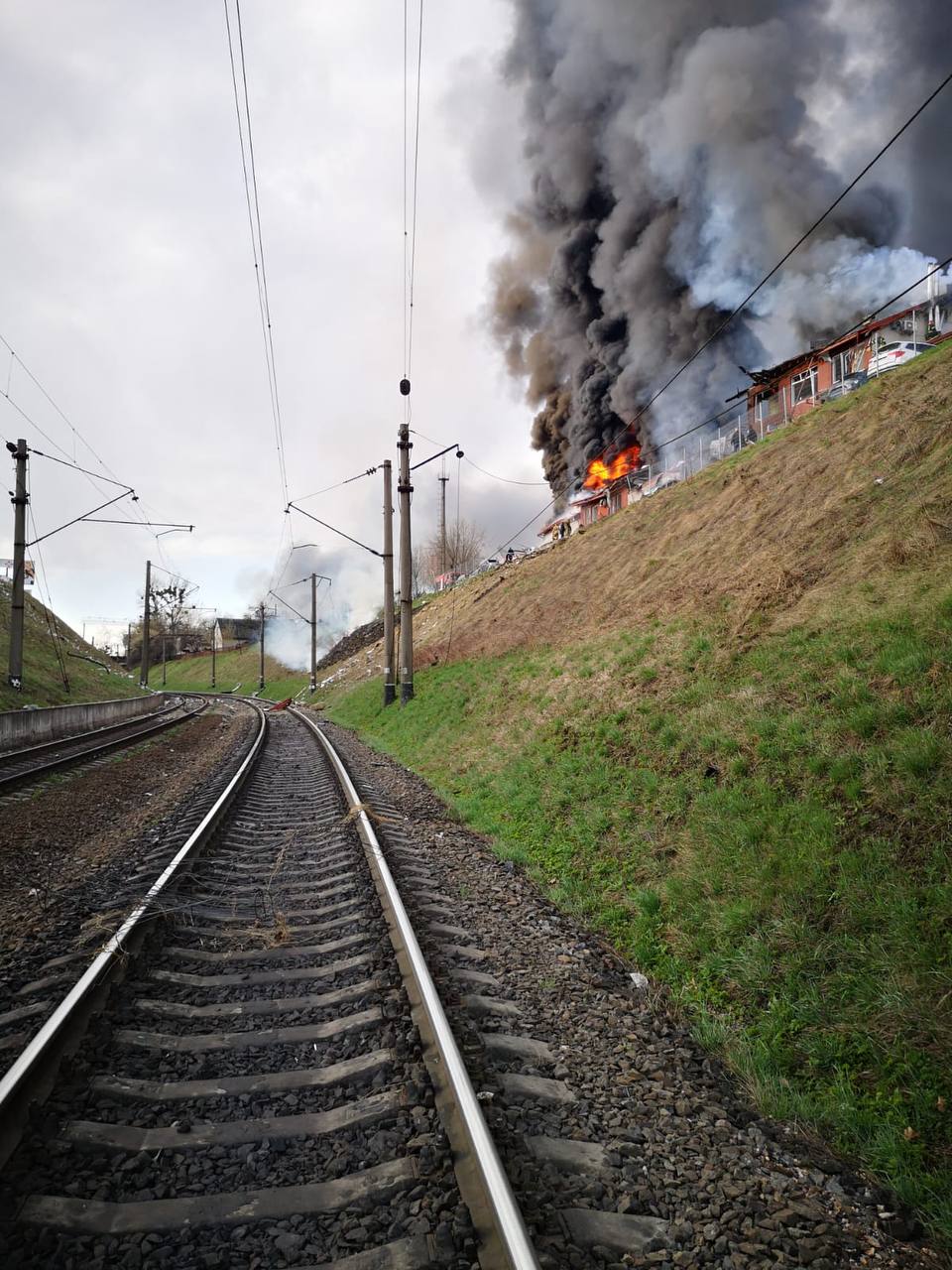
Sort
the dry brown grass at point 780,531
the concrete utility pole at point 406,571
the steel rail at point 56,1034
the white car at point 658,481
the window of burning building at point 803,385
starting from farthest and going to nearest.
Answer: the window of burning building at point 803,385 → the white car at point 658,481 → the concrete utility pole at point 406,571 → the dry brown grass at point 780,531 → the steel rail at point 56,1034

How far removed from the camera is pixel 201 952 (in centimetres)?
466

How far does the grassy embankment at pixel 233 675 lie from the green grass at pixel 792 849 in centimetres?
4875

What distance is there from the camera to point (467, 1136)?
268 centimetres

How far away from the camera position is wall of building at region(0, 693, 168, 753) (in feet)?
58.1

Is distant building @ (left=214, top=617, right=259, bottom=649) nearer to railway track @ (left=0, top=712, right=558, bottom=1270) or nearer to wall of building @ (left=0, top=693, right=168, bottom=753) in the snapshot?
wall of building @ (left=0, top=693, right=168, bottom=753)

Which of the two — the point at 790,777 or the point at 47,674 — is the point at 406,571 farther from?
the point at 47,674

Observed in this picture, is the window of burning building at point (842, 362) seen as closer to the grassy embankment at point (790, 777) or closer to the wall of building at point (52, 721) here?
the grassy embankment at point (790, 777)

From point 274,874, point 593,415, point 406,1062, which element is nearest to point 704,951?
point 406,1062

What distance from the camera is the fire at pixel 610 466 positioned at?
1421 inches

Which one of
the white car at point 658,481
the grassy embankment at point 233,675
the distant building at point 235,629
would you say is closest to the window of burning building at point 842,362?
the white car at point 658,481

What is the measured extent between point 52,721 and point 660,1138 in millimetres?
22903

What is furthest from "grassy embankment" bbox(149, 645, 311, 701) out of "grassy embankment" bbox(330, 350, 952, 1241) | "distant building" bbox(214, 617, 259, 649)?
"grassy embankment" bbox(330, 350, 952, 1241)

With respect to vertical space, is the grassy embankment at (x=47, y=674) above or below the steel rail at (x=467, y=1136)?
above

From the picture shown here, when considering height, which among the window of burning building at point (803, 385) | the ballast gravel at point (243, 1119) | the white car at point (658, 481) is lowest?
the ballast gravel at point (243, 1119)
